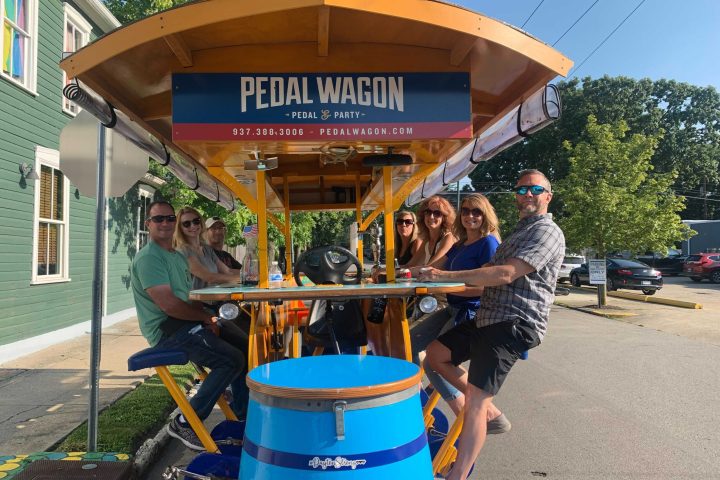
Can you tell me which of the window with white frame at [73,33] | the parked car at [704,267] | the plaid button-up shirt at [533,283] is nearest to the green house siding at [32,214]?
the window with white frame at [73,33]

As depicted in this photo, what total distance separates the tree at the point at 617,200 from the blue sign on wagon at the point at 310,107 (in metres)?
13.7

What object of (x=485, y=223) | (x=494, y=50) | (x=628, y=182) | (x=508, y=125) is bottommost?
(x=485, y=223)

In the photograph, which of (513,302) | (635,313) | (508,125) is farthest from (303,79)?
(635,313)

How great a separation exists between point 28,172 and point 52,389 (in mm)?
3814

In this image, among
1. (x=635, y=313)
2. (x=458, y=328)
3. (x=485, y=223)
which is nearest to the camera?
(x=458, y=328)

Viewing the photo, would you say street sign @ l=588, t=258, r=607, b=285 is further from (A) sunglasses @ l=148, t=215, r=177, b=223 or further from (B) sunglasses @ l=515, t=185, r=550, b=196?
(A) sunglasses @ l=148, t=215, r=177, b=223

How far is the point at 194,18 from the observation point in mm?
2570

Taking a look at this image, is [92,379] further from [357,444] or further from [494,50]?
[494,50]

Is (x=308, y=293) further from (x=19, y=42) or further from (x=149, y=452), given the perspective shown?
(x=19, y=42)

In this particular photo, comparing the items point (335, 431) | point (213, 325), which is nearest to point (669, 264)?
point (213, 325)

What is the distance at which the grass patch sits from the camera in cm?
416

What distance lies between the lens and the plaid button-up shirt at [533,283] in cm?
300

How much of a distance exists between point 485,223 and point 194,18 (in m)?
2.36

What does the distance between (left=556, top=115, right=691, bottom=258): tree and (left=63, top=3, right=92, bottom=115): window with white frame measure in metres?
13.4
